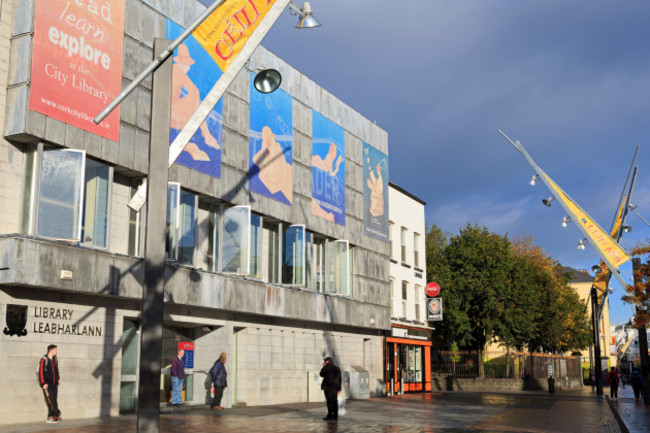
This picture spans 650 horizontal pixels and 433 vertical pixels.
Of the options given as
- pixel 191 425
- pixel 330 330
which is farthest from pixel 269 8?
pixel 330 330

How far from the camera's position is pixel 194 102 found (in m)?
23.6

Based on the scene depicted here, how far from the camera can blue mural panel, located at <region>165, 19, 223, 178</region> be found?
2275 cm

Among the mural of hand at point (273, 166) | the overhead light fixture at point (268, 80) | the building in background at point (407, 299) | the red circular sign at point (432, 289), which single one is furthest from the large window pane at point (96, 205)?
the red circular sign at point (432, 289)

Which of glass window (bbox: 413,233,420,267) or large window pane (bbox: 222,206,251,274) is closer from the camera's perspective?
large window pane (bbox: 222,206,251,274)

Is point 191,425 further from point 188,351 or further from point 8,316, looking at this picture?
point 188,351

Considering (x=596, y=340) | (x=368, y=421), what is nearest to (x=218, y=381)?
(x=368, y=421)

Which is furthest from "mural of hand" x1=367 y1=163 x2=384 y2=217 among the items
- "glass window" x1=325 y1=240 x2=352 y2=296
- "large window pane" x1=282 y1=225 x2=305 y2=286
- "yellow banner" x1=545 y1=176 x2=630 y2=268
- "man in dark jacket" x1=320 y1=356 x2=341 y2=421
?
"man in dark jacket" x1=320 y1=356 x2=341 y2=421

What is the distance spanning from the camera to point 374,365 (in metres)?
36.5

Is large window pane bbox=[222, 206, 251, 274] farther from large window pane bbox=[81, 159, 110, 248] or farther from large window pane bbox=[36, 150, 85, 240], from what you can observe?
large window pane bbox=[36, 150, 85, 240]

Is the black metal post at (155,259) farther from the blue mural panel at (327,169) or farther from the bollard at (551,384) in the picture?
the bollard at (551,384)

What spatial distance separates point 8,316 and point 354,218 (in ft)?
65.9

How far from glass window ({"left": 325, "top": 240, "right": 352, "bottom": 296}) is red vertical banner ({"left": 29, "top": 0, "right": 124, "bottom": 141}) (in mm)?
14298

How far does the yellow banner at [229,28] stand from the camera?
47.0 feet

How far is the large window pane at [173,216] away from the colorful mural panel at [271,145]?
4.67 m
